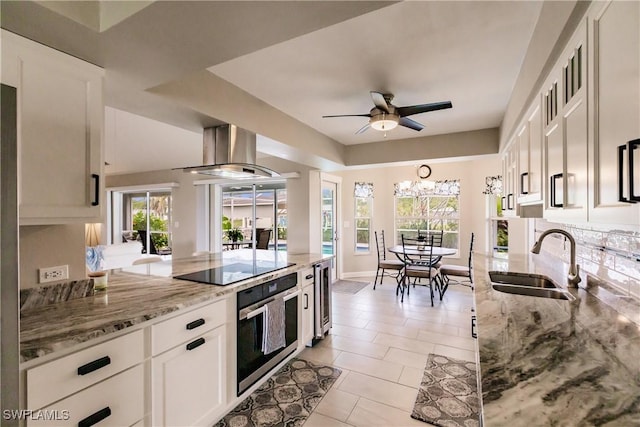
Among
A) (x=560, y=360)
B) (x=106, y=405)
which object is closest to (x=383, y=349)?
(x=560, y=360)

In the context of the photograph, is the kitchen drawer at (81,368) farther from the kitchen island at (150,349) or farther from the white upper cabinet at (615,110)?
the white upper cabinet at (615,110)

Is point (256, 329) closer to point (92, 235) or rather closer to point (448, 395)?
point (448, 395)

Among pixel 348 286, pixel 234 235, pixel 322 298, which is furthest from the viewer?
pixel 234 235

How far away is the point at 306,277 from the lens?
9.33 ft

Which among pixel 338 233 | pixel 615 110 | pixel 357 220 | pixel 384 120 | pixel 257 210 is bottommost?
pixel 338 233

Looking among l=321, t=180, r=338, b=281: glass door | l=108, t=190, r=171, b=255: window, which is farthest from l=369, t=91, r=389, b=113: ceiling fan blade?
l=108, t=190, r=171, b=255: window

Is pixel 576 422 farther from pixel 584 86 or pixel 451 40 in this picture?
pixel 451 40

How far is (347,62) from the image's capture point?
2066 mm

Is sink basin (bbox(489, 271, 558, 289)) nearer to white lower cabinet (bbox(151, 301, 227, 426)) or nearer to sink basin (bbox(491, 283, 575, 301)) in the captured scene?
sink basin (bbox(491, 283, 575, 301))

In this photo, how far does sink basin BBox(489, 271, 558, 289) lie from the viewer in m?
2.21

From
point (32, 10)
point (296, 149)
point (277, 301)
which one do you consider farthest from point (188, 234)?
point (32, 10)

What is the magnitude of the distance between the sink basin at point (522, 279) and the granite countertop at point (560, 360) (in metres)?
0.57

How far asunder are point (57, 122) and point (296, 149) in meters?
2.21

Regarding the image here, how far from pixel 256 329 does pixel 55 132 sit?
170cm
